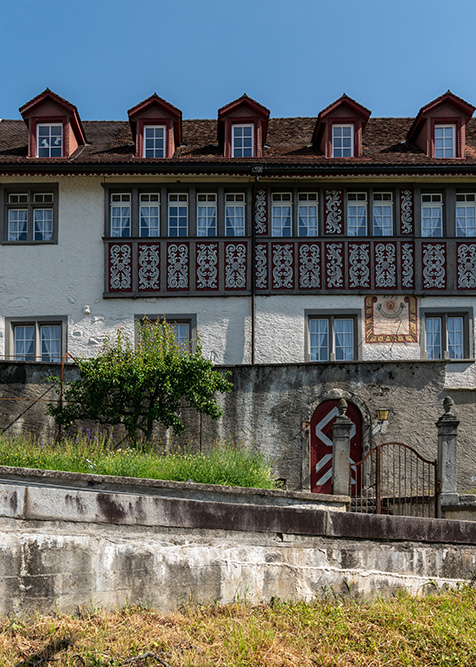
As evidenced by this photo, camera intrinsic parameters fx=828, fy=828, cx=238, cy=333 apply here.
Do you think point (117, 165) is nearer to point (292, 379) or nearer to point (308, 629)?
point (292, 379)

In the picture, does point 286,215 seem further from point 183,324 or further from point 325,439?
point 325,439

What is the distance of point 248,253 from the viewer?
1906 cm

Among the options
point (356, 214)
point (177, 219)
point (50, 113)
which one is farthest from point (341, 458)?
point (50, 113)

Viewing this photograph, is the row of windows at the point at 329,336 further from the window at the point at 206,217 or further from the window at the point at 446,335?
the window at the point at 206,217

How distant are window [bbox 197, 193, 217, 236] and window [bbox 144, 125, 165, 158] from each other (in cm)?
164

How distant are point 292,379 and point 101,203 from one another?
662cm

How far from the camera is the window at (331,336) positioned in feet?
61.9

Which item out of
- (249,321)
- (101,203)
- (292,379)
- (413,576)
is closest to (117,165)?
(101,203)

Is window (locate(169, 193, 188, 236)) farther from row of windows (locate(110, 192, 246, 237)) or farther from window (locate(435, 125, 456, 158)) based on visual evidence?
window (locate(435, 125, 456, 158))

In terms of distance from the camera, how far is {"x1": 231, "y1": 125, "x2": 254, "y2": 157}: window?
19891 mm

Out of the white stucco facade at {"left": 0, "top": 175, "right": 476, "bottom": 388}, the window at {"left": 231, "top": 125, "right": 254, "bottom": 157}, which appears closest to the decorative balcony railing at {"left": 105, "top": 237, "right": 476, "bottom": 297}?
the white stucco facade at {"left": 0, "top": 175, "right": 476, "bottom": 388}

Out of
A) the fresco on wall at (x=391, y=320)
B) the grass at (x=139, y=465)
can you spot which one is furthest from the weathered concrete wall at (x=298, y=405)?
the grass at (x=139, y=465)

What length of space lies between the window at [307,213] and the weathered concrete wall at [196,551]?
1128 centimetres

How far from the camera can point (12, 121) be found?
22.4 meters
